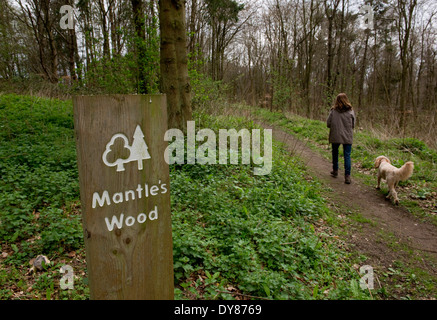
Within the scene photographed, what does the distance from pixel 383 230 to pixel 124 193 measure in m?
4.74

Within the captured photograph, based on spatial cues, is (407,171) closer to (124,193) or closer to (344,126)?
(344,126)

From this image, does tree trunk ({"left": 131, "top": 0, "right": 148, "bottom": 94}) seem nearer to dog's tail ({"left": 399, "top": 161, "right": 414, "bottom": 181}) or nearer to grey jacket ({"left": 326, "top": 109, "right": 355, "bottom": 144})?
grey jacket ({"left": 326, "top": 109, "right": 355, "bottom": 144})

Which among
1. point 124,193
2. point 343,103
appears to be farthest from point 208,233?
point 343,103

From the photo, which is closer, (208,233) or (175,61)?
(208,233)

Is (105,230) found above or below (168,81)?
below

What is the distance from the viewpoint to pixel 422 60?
86.6ft

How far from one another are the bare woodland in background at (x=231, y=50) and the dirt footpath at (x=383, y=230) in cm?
465

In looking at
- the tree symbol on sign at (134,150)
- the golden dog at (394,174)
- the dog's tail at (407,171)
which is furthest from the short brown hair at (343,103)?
the tree symbol on sign at (134,150)

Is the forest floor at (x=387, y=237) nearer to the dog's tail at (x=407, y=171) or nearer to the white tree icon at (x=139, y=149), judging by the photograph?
the dog's tail at (x=407, y=171)

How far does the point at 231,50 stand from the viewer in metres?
27.7

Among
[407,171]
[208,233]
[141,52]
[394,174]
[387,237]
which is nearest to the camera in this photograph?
[208,233]
